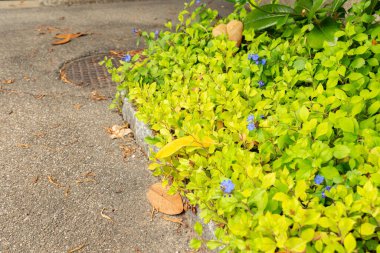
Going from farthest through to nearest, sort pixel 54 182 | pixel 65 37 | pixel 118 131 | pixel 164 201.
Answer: pixel 65 37, pixel 118 131, pixel 54 182, pixel 164 201

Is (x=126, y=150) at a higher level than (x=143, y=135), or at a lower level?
lower

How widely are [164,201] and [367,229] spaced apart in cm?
111

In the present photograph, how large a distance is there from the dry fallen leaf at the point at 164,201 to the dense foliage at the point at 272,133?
0.08 m

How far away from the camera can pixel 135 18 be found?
229 inches

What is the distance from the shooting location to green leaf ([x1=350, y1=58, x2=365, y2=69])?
2348 mm

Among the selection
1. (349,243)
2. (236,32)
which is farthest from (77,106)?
(349,243)

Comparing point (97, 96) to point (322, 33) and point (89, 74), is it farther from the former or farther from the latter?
point (322, 33)

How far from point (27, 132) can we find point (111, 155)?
683 millimetres

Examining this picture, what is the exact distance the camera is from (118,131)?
300 cm

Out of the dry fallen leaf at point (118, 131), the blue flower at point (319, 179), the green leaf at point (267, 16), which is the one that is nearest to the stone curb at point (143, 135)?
the dry fallen leaf at point (118, 131)

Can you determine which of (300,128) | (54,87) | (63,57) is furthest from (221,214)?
(63,57)

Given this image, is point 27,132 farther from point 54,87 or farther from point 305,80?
point 305,80

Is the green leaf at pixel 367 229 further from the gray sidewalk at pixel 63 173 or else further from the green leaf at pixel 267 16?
the green leaf at pixel 267 16

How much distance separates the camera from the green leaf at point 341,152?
1669 mm
